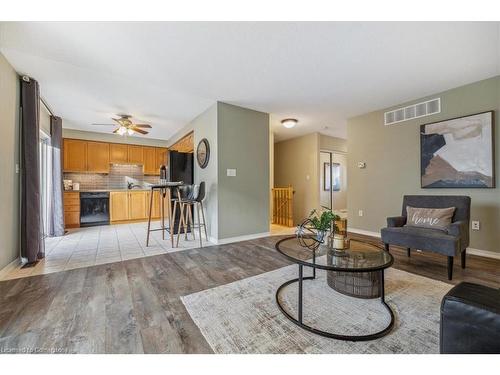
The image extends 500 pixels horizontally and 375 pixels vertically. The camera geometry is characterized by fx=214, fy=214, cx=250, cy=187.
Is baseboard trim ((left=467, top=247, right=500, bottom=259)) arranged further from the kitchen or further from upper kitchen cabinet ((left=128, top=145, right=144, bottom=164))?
upper kitchen cabinet ((left=128, top=145, right=144, bottom=164))

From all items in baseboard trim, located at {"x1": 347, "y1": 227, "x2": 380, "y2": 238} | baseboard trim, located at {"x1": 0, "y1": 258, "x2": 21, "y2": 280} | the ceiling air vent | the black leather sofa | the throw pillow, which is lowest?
baseboard trim, located at {"x1": 347, "y1": 227, "x2": 380, "y2": 238}

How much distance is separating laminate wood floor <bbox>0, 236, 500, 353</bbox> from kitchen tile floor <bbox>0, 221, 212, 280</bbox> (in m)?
0.23

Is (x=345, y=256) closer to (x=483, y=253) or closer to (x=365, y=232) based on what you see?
(x=483, y=253)

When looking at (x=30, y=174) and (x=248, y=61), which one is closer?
(x=248, y=61)

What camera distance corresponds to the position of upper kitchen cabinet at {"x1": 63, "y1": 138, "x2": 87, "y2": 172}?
5461mm

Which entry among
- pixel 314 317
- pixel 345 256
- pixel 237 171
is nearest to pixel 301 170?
pixel 237 171

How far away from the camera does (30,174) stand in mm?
2680

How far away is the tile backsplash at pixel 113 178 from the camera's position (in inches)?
231

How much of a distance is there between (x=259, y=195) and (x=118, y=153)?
449 centimetres

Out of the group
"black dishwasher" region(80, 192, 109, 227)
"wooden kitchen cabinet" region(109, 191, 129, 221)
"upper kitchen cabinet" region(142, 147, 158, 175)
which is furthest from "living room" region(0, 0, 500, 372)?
"upper kitchen cabinet" region(142, 147, 158, 175)
